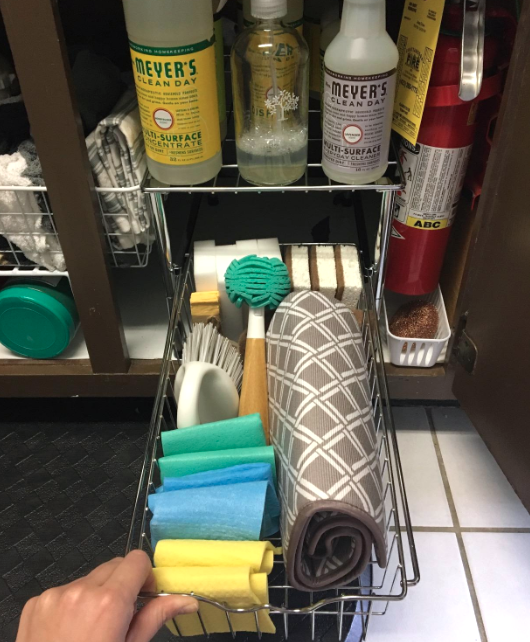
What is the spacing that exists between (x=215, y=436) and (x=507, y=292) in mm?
378

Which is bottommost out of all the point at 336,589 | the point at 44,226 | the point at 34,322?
the point at 336,589

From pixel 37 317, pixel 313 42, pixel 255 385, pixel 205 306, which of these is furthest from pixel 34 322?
pixel 313 42

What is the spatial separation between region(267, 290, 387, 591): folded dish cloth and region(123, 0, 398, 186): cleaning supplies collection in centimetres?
22

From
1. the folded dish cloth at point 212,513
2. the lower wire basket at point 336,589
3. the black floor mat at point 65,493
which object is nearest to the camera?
the folded dish cloth at point 212,513

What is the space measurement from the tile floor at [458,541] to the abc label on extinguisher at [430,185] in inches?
15.2

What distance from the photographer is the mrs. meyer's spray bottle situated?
618mm

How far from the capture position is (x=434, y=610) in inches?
30.3

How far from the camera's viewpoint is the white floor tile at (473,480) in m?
0.87

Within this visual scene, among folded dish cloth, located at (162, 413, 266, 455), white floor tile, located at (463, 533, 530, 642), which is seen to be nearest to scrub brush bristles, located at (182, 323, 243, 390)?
folded dish cloth, located at (162, 413, 266, 455)

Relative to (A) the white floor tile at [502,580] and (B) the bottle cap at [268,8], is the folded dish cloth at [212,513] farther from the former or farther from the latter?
(B) the bottle cap at [268,8]

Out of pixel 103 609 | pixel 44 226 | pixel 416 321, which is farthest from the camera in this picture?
pixel 416 321

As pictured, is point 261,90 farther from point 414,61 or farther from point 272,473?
point 272,473

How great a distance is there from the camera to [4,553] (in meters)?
0.83

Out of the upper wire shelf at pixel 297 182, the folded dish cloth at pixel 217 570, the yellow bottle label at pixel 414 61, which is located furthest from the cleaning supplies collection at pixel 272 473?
the yellow bottle label at pixel 414 61
